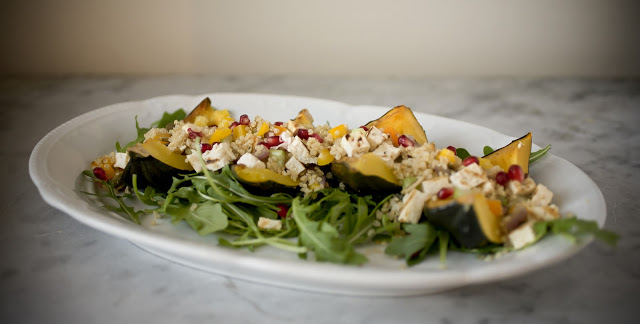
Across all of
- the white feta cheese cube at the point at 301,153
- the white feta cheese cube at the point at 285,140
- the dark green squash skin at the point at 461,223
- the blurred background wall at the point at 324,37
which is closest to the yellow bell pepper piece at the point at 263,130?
the white feta cheese cube at the point at 285,140

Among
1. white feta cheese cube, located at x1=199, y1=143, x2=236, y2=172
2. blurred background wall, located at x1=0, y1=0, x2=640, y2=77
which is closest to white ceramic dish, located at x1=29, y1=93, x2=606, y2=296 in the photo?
white feta cheese cube, located at x1=199, y1=143, x2=236, y2=172

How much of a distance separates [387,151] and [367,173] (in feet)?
0.56

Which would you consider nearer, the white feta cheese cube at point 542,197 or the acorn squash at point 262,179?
the white feta cheese cube at point 542,197

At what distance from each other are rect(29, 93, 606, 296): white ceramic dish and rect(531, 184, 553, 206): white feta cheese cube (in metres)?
0.07

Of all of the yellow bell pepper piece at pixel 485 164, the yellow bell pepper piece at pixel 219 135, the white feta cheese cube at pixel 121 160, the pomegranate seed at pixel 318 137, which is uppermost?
the pomegranate seed at pixel 318 137

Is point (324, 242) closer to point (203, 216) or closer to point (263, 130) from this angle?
point (203, 216)

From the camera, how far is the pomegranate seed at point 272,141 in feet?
7.06

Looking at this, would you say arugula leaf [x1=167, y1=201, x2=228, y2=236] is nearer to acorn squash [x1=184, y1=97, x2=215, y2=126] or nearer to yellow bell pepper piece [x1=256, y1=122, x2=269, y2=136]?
yellow bell pepper piece [x1=256, y1=122, x2=269, y2=136]

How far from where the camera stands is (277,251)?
6.01 feet

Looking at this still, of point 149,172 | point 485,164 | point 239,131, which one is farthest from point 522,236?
point 149,172

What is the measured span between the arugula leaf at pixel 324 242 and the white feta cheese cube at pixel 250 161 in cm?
26

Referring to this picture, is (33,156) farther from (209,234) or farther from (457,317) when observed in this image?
(457,317)

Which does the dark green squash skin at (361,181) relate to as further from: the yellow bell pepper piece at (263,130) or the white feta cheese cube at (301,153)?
the yellow bell pepper piece at (263,130)

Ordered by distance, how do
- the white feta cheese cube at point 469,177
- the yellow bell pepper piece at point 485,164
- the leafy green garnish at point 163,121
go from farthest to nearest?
the leafy green garnish at point 163,121, the yellow bell pepper piece at point 485,164, the white feta cheese cube at point 469,177
